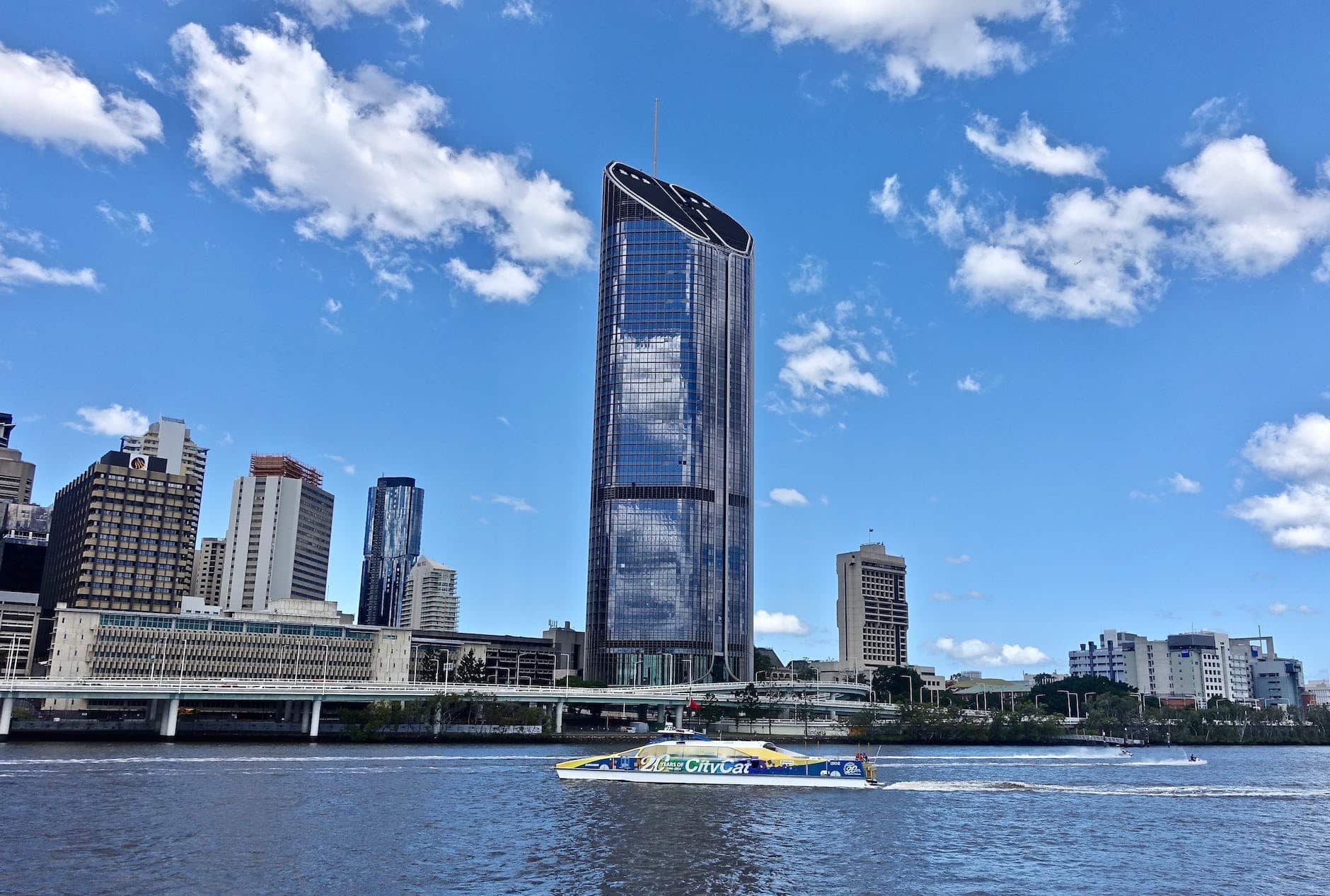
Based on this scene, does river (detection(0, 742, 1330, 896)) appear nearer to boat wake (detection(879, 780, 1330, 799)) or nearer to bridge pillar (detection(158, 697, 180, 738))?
boat wake (detection(879, 780, 1330, 799))

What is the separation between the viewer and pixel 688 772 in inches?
4328

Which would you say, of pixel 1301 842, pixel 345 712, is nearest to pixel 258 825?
pixel 1301 842

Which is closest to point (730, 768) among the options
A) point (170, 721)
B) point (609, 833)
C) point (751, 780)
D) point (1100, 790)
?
point (751, 780)

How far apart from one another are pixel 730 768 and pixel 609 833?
36.2 meters

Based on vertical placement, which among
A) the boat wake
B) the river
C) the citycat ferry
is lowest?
the river

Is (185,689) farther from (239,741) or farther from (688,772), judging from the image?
(688,772)

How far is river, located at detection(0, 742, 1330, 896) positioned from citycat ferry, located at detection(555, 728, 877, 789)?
2.58 meters

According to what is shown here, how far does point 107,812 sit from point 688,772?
177 feet

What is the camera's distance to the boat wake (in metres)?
109

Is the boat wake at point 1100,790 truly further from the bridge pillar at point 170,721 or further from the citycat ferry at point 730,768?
the bridge pillar at point 170,721

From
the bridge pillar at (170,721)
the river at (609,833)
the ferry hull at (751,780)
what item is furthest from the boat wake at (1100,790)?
the bridge pillar at (170,721)

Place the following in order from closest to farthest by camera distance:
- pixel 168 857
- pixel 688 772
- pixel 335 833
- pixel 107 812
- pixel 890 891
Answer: pixel 890 891
pixel 168 857
pixel 335 833
pixel 107 812
pixel 688 772

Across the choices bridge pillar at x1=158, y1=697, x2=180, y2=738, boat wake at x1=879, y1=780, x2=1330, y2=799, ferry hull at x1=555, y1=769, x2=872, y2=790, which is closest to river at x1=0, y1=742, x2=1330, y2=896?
boat wake at x1=879, y1=780, x2=1330, y2=799

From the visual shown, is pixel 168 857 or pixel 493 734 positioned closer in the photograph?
pixel 168 857
